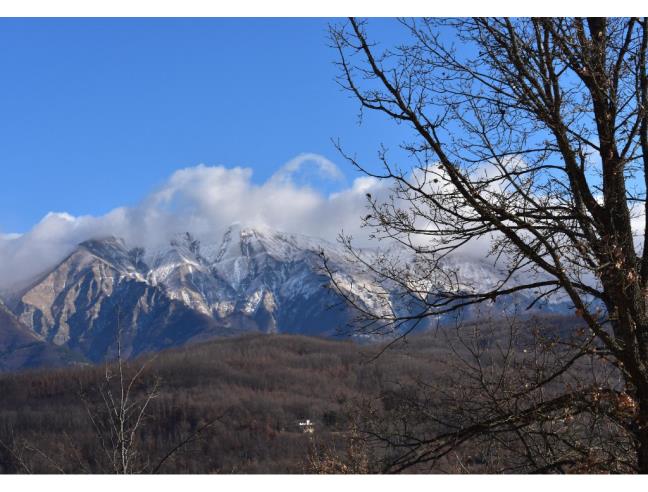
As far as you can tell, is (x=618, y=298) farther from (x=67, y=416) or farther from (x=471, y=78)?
(x=67, y=416)

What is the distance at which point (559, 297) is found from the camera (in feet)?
24.5

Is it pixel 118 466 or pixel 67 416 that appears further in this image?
pixel 67 416

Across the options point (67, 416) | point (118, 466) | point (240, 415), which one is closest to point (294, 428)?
point (240, 415)

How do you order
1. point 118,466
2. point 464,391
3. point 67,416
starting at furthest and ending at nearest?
point 67,416 → point 118,466 → point 464,391

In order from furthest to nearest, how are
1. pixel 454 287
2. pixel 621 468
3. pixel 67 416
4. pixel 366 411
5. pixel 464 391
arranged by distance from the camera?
pixel 67 416 → pixel 366 411 → pixel 464 391 → pixel 454 287 → pixel 621 468

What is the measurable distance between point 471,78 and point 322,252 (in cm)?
227

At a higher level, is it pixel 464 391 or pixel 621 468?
pixel 464 391

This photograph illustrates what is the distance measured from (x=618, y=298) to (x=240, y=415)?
162m

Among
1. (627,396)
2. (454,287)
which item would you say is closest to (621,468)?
(627,396)

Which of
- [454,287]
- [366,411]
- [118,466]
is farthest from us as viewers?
[118,466]

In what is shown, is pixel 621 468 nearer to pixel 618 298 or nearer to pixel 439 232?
pixel 618 298

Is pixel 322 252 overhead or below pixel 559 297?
overhead

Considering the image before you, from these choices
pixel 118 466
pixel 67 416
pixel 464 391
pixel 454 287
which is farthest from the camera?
pixel 67 416

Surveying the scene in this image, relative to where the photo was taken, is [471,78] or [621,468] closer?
[621,468]
